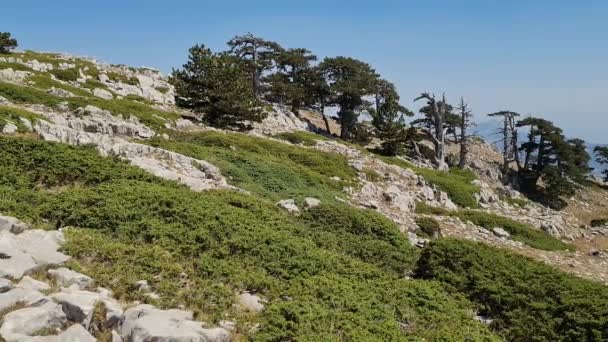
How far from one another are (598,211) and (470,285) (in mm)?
45494

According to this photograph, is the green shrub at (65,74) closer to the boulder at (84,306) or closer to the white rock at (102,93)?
the white rock at (102,93)

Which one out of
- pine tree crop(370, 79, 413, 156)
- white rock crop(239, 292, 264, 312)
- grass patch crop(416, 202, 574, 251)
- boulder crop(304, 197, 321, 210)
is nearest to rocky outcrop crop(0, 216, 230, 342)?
white rock crop(239, 292, 264, 312)

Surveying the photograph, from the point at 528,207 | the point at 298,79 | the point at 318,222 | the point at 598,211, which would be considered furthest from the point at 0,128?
the point at 598,211

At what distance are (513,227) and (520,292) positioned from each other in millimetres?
15560

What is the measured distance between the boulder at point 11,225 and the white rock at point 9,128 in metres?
10.0

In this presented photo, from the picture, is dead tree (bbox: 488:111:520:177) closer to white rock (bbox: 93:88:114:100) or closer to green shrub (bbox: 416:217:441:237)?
green shrub (bbox: 416:217:441:237)

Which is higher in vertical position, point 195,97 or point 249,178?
point 195,97

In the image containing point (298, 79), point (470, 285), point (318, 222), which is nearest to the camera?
point (470, 285)

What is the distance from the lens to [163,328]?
844cm

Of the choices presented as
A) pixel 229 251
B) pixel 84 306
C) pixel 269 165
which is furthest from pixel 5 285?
pixel 269 165

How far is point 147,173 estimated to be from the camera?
1877 cm

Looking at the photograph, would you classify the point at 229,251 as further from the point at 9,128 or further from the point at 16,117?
the point at 16,117

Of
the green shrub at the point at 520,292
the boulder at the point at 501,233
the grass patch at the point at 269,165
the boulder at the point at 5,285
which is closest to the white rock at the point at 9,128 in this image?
the grass patch at the point at 269,165

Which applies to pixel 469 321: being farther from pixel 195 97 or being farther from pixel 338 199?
pixel 195 97
